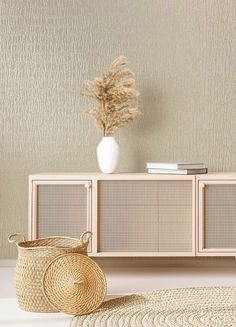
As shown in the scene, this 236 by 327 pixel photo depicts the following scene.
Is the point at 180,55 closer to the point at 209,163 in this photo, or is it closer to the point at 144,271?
the point at 209,163

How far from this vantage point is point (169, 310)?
8.83ft

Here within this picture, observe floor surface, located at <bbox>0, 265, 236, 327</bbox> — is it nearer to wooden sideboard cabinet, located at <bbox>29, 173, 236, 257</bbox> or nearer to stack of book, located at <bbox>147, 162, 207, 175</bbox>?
wooden sideboard cabinet, located at <bbox>29, 173, 236, 257</bbox>

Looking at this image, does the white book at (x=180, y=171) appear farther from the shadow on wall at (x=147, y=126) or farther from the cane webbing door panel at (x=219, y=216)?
Answer: the shadow on wall at (x=147, y=126)

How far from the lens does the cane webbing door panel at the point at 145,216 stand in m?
3.48

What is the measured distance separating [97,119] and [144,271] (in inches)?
39.5

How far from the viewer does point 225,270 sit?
149 inches

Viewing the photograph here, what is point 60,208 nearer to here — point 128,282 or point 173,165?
point 128,282

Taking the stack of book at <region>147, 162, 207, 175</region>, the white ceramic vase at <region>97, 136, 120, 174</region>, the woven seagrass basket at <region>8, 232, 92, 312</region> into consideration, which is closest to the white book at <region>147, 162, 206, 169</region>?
the stack of book at <region>147, 162, 207, 175</region>

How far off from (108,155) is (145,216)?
440 millimetres

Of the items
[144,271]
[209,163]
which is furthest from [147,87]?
[144,271]

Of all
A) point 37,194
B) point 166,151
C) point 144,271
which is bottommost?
point 144,271

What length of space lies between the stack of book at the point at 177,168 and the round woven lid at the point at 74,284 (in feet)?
3.25

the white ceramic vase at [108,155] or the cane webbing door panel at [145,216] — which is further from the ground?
the white ceramic vase at [108,155]

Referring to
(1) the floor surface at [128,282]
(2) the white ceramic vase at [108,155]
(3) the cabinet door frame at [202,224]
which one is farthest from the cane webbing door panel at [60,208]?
(3) the cabinet door frame at [202,224]
